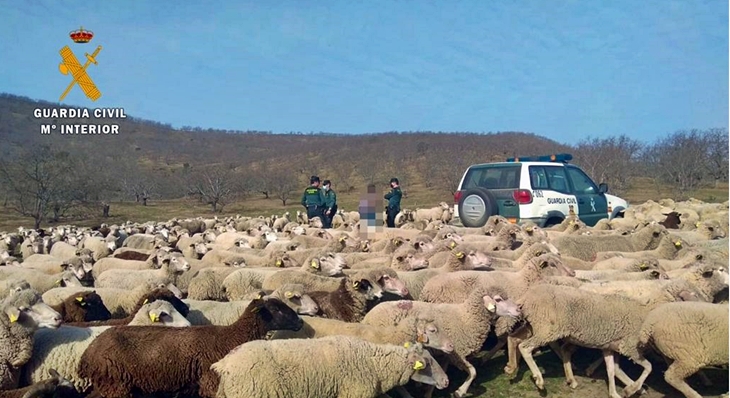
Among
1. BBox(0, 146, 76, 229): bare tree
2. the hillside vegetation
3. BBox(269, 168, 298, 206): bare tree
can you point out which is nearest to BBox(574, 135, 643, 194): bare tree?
the hillside vegetation

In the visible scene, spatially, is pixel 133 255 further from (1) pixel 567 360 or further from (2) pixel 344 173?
(2) pixel 344 173

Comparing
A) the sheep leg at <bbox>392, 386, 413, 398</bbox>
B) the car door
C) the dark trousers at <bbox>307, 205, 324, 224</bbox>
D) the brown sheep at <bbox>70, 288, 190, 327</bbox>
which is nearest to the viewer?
the sheep leg at <bbox>392, 386, 413, 398</bbox>

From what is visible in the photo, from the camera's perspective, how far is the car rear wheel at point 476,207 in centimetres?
1302

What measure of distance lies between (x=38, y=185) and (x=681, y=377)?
3981 cm

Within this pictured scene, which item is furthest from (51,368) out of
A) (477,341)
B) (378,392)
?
(477,341)

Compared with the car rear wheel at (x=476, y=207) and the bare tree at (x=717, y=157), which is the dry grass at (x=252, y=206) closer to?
the bare tree at (x=717, y=157)

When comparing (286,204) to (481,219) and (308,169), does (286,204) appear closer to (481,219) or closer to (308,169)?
(308,169)

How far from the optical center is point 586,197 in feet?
47.9

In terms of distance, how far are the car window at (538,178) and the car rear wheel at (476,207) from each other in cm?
94

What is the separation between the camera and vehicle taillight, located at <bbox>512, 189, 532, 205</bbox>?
12789 millimetres

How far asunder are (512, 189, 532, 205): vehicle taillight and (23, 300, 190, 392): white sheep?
8.24m

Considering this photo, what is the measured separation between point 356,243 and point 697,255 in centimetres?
659

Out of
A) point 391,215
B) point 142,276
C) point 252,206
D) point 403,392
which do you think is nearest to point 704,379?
point 403,392

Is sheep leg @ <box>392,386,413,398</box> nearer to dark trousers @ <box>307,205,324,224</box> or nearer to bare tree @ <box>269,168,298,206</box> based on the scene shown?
dark trousers @ <box>307,205,324,224</box>
